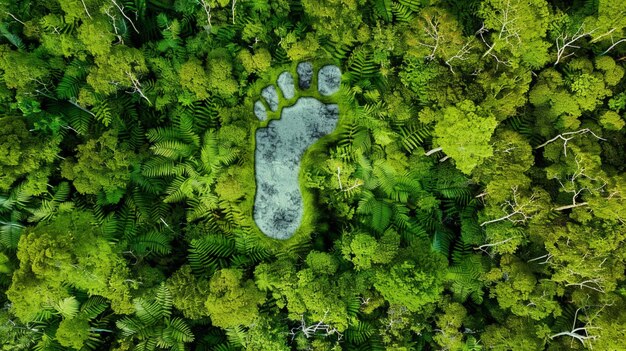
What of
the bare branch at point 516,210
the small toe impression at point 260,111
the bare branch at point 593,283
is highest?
the small toe impression at point 260,111

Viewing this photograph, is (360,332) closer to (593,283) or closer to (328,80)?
(593,283)

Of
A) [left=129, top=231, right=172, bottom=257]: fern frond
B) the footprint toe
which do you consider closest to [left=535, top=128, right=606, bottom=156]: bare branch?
the footprint toe

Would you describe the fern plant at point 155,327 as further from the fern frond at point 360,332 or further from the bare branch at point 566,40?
the bare branch at point 566,40

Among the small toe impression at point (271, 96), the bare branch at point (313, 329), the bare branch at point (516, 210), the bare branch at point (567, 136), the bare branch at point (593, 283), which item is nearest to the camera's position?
the bare branch at point (593, 283)

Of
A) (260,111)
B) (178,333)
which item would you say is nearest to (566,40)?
(260,111)

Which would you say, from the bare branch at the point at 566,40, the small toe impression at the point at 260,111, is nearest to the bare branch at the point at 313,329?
the small toe impression at the point at 260,111

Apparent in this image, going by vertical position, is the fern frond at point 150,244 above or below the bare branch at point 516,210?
below
